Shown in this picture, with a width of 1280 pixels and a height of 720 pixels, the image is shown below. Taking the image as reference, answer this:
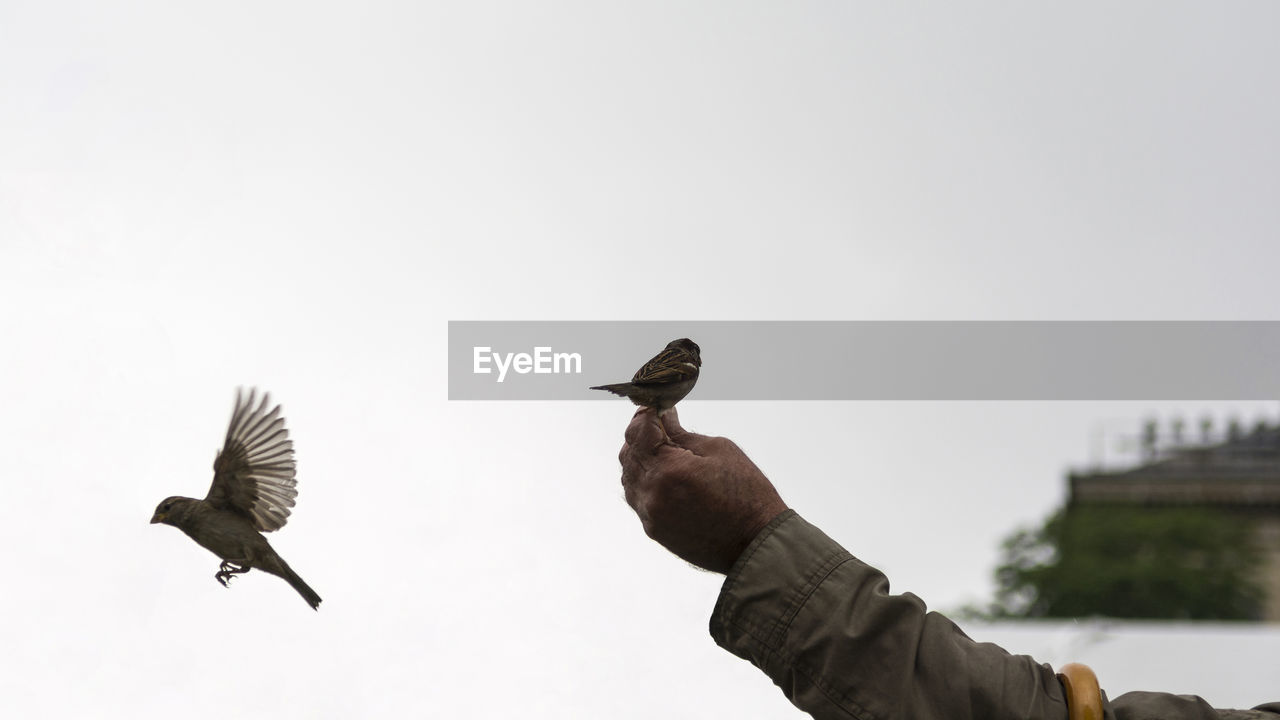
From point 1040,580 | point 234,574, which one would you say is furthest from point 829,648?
point 1040,580

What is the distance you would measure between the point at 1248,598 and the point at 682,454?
206 ft

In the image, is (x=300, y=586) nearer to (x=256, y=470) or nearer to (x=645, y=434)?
(x=256, y=470)

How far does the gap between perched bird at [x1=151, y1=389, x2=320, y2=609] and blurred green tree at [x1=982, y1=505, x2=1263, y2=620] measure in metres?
46.3

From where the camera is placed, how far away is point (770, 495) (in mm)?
2209

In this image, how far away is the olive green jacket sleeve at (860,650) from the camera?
2004 millimetres

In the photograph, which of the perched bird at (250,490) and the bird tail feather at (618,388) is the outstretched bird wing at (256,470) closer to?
the perched bird at (250,490)

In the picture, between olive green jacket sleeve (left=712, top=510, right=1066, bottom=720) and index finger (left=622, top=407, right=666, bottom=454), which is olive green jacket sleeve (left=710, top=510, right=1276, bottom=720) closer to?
olive green jacket sleeve (left=712, top=510, right=1066, bottom=720)

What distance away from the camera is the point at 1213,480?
2249 inches

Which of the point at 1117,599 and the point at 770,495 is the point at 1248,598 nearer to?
the point at 1117,599

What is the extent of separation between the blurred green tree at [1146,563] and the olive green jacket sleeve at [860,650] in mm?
46278

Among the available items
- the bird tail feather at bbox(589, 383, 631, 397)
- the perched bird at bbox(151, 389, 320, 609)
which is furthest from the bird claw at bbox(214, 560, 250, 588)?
the bird tail feather at bbox(589, 383, 631, 397)

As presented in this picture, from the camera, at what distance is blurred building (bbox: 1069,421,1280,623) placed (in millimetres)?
54094

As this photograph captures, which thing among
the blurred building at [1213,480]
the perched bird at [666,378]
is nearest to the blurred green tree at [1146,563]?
the blurred building at [1213,480]

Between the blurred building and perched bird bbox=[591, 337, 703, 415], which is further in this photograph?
the blurred building
